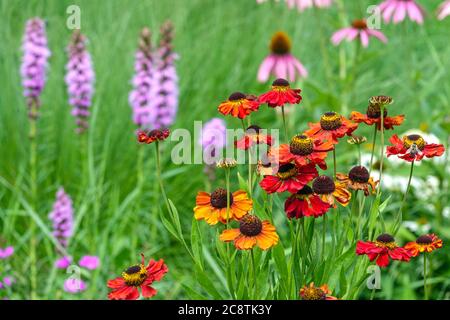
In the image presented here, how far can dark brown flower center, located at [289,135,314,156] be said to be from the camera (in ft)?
4.73

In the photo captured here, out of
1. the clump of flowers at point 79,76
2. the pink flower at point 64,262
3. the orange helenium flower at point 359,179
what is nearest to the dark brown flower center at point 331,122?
the orange helenium flower at point 359,179

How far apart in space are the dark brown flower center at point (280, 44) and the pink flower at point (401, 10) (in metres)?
0.54

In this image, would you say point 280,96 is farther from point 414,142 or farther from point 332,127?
point 414,142

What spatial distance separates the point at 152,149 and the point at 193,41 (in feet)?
4.41

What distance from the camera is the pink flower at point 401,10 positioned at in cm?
345

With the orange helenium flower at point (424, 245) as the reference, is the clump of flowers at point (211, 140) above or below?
above

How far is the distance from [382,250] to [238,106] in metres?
0.43

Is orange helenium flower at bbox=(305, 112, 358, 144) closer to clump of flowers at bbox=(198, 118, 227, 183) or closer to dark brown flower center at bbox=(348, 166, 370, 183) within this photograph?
dark brown flower center at bbox=(348, 166, 370, 183)

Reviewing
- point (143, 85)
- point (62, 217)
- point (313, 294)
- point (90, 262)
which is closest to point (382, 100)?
point (313, 294)

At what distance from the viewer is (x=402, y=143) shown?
5.21 feet

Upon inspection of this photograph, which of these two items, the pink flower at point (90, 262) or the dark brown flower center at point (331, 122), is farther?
the pink flower at point (90, 262)

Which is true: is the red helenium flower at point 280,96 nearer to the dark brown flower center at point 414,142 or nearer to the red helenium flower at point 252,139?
the red helenium flower at point 252,139

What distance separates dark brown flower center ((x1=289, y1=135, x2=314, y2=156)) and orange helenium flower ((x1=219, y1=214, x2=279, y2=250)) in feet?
0.52
